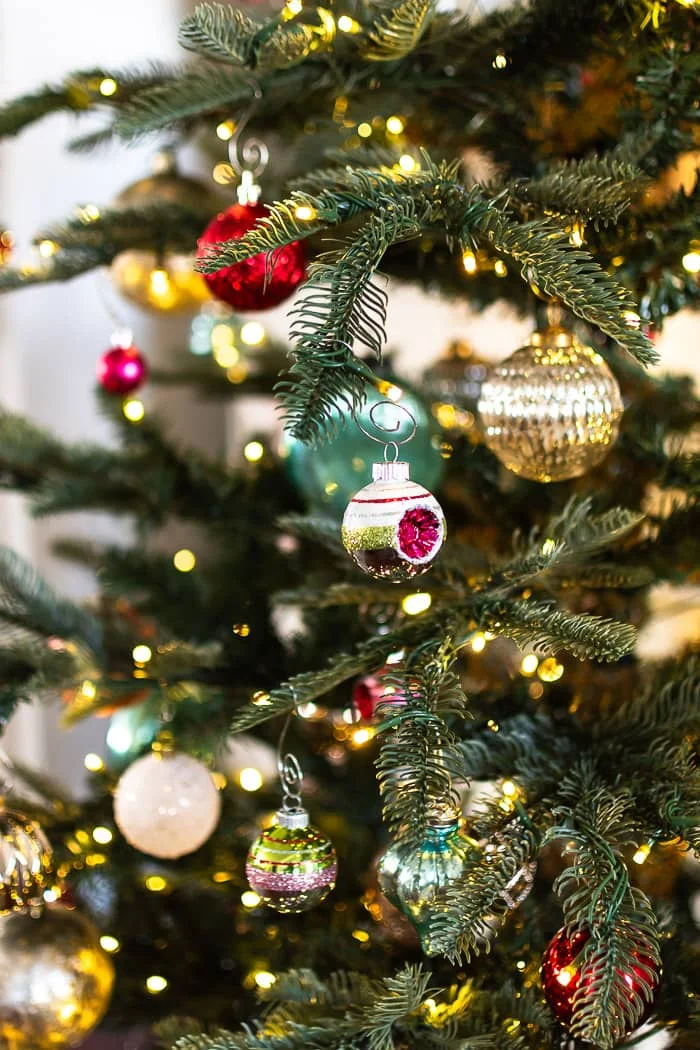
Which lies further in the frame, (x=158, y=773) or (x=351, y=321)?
(x=158, y=773)

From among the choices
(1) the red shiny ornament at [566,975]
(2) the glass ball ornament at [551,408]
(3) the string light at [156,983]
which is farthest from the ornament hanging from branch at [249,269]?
(3) the string light at [156,983]

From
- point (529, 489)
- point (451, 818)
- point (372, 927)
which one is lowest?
point (372, 927)

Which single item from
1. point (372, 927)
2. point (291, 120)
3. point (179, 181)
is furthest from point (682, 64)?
point (372, 927)

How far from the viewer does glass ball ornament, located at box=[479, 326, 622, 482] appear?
526 mm

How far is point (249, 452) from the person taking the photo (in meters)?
0.75

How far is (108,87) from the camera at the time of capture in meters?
0.62

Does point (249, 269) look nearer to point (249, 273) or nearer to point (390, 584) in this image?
point (249, 273)

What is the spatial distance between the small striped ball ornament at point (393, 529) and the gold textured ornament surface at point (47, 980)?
37 cm

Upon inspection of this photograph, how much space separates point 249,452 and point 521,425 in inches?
10.7

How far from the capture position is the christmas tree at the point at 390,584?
444 millimetres

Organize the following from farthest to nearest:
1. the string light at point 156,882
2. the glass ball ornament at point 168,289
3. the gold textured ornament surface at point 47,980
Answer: the glass ball ornament at point 168,289
the string light at point 156,882
the gold textured ornament surface at point 47,980

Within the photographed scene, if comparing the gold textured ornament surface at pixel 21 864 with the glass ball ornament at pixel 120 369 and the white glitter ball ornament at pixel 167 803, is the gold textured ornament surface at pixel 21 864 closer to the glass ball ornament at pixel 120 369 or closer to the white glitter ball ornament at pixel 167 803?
the white glitter ball ornament at pixel 167 803

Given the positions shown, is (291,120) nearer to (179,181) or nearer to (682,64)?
(179,181)

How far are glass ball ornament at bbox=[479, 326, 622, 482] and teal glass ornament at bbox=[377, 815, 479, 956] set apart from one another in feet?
0.63
